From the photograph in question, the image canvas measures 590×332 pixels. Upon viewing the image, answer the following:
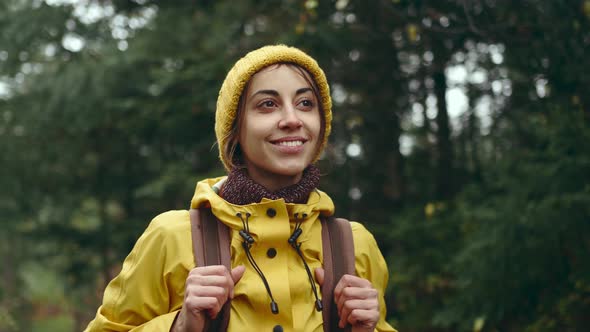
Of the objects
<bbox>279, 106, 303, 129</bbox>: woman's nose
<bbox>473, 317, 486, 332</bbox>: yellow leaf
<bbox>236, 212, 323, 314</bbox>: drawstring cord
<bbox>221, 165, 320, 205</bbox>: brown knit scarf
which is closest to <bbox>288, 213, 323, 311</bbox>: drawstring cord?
<bbox>236, 212, 323, 314</bbox>: drawstring cord

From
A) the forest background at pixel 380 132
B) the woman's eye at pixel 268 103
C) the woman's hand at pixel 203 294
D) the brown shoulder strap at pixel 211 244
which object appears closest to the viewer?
the woman's hand at pixel 203 294

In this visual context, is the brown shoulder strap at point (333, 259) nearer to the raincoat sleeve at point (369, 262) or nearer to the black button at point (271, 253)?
the raincoat sleeve at point (369, 262)

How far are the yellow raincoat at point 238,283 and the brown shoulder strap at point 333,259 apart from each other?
5cm

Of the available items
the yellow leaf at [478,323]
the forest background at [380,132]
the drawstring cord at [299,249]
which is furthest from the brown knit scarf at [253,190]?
the yellow leaf at [478,323]

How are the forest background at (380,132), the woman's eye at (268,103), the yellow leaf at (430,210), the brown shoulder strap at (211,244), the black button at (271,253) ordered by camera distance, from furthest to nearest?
the yellow leaf at (430,210)
the forest background at (380,132)
the woman's eye at (268,103)
the black button at (271,253)
the brown shoulder strap at (211,244)

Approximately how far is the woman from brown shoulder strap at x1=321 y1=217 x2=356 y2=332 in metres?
0.03

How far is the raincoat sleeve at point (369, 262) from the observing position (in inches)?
106

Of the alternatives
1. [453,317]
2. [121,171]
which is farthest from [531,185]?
[121,171]

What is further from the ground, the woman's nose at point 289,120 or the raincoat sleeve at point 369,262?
the woman's nose at point 289,120

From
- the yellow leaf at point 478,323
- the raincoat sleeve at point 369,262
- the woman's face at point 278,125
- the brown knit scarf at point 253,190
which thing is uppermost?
the woman's face at point 278,125

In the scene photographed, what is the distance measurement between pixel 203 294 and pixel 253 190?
1.55ft

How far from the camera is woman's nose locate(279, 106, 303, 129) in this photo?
2.51 m

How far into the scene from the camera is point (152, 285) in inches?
95.3

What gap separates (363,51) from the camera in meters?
7.58
